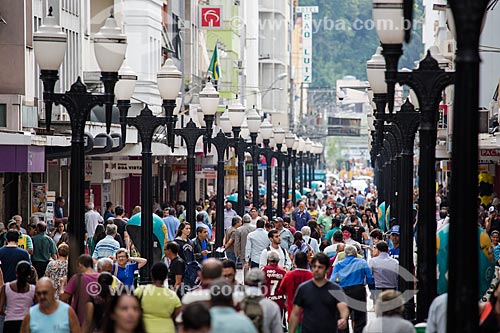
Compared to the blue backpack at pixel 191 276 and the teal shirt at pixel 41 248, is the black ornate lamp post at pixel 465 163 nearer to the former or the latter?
the blue backpack at pixel 191 276

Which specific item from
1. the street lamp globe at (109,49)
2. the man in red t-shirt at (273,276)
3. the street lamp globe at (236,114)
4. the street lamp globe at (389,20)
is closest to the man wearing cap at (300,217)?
the street lamp globe at (236,114)

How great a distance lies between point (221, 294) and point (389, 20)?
14.2 feet

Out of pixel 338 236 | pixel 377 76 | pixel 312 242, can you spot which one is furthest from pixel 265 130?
pixel 377 76

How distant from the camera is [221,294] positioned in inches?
408

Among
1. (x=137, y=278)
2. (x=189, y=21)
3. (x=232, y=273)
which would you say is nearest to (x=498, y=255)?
(x=137, y=278)

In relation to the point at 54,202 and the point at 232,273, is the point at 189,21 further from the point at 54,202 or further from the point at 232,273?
the point at 232,273

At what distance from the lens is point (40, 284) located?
11664 mm

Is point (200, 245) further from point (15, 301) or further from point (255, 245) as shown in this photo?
point (15, 301)

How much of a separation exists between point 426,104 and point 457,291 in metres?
6.99

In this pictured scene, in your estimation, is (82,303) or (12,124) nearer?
(82,303)

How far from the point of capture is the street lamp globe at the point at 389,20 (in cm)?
1350

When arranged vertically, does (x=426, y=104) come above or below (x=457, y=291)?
above

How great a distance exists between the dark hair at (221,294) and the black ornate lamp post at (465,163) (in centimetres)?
239

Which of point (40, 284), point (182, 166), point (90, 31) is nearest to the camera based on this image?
point (40, 284)
